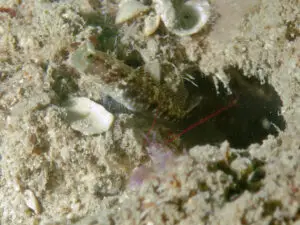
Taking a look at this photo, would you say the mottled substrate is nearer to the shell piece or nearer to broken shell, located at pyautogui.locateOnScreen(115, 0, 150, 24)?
the shell piece

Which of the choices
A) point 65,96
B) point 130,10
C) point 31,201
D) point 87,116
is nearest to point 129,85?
point 87,116

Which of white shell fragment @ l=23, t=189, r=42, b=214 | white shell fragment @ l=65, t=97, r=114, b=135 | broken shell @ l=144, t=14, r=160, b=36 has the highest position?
broken shell @ l=144, t=14, r=160, b=36

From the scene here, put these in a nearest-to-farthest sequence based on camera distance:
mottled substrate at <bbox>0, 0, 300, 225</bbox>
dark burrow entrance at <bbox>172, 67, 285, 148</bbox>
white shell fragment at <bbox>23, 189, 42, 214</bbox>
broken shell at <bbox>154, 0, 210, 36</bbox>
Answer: mottled substrate at <bbox>0, 0, 300, 225</bbox>, white shell fragment at <bbox>23, 189, 42, 214</bbox>, broken shell at <bbox>154, 0, 210, 36</bbox>, dark burrow entrance at <bbox>172, 67, 285, 148</bbox>

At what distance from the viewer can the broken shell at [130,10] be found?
9.28 ft

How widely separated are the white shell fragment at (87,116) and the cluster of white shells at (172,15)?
975mm

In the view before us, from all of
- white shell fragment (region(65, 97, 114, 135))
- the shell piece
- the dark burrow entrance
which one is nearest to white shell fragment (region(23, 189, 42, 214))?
white shell fragment (region(65, 97, 114, 135))

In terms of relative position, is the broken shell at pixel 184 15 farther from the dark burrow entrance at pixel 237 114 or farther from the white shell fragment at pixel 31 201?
the white shell fragment at pixel 31 201

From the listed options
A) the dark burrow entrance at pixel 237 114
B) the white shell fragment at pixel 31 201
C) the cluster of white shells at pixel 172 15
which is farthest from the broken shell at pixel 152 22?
the white shell fragment at pixel 31 201

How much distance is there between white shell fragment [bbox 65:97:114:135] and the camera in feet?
8.58

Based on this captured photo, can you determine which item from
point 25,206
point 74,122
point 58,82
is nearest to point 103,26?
point 58,82

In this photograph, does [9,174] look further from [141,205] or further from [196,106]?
[196,106]

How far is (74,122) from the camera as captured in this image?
103 inches

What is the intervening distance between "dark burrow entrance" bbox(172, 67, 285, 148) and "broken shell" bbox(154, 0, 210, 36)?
2.41 feet

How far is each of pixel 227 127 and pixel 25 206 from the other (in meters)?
2.89
